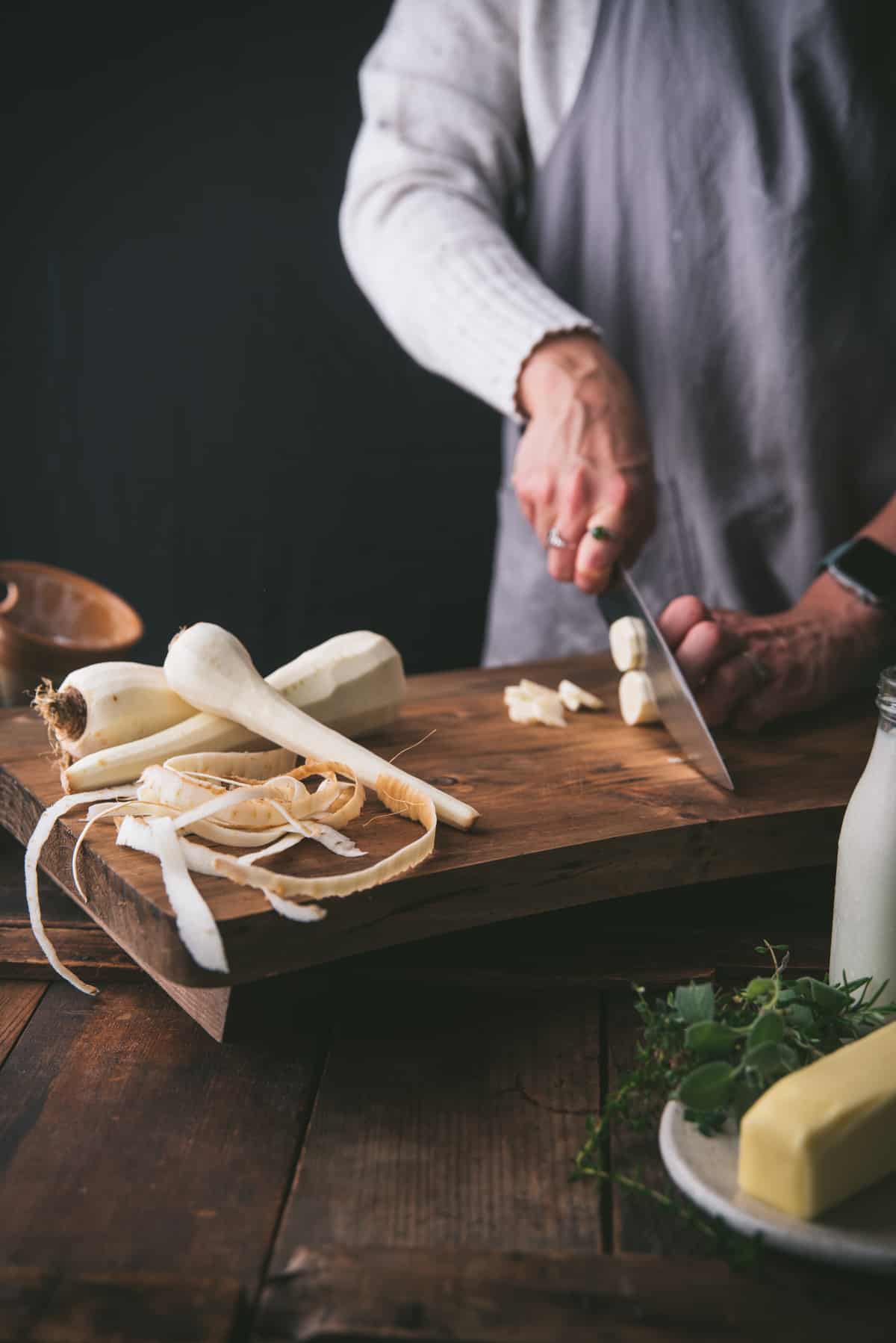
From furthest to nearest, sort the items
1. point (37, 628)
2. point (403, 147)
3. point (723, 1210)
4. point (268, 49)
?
point (268, 49), point (403, 147), point (37, 628), point (723, 1210)

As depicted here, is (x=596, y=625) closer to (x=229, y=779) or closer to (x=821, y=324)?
(x=821, y=324)

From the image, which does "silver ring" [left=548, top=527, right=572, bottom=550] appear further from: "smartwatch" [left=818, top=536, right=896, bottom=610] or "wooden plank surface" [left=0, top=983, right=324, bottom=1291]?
"wooden plank surface" [left=0, top=983, right=324, bottom=1291]

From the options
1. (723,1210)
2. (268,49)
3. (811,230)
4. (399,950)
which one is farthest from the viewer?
(268,49)

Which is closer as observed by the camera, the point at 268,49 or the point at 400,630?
the point at 268,49

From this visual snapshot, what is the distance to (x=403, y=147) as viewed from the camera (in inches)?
80.7

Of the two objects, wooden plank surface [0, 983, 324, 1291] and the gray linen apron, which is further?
the gray linen apron

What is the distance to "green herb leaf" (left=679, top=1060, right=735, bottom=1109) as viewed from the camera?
82 centimetres

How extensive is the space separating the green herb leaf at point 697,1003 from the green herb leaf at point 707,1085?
6 centimetres

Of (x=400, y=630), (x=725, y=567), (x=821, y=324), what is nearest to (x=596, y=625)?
(x=725, y=567)

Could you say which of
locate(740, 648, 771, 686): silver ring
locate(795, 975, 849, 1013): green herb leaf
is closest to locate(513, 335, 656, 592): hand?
locate(740, 648, 771, 686): silver ring

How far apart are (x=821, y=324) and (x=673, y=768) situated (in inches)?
36.5

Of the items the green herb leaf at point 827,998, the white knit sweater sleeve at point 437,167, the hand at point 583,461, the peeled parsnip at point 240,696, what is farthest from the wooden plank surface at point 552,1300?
the white knit sweater sleeve at point 437,167

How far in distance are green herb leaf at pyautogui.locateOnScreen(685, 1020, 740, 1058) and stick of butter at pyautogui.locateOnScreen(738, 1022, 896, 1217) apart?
76 millimetres

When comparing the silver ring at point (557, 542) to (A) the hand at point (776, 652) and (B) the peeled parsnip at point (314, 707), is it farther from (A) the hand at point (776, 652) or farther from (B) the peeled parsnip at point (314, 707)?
(B) the peeled parsnip at point (314, 707)
